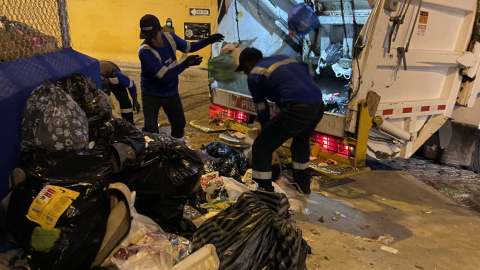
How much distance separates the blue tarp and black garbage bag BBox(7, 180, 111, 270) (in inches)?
7.2

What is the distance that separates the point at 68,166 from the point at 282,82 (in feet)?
5.79

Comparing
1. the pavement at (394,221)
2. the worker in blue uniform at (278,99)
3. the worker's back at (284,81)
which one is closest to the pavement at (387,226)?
the pavement at (394,221)

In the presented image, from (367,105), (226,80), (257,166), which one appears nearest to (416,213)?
(367,105)

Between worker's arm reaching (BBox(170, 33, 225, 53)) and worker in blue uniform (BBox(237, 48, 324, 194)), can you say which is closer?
worker in blue uniform (BBox(237, 48, 324, 194))

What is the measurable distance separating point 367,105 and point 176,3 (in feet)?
22.8

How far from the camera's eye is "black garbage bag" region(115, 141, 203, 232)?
1912 millimetres

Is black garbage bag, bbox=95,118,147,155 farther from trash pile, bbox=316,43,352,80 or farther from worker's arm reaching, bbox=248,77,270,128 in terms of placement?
trash pile, bbox=316,43,352,80

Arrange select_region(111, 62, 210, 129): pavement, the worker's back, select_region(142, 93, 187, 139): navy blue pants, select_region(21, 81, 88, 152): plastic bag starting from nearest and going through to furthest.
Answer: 1. select_region(21, 81, 88, 152): plastic bag
2. the worker's back
3. select_region(142, 93, 187, 139): navy blue pants
4. select_region(111, 62, 210, 129): pavement

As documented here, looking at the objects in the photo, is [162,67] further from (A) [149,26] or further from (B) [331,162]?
(B) [331,162]

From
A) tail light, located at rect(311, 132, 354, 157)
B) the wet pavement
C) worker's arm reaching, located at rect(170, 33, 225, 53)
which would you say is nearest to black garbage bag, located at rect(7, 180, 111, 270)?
worker's arm reaching, located at rect(170, 33, 225, 53)

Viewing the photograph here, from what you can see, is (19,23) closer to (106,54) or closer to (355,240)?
(355,240)

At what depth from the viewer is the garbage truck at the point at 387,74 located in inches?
134

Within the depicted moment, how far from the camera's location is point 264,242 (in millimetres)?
1722

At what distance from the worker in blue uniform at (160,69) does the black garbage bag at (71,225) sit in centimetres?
202
